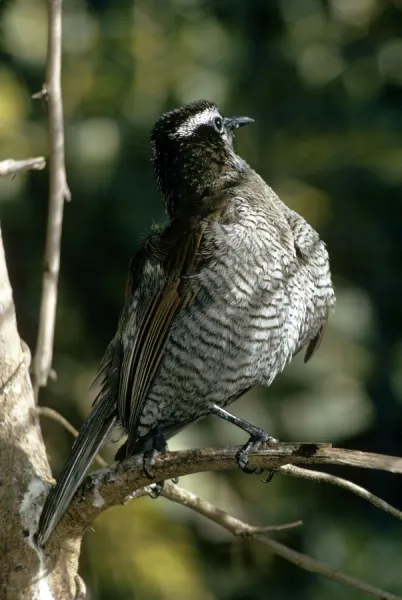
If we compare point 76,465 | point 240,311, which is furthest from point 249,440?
point 76,465

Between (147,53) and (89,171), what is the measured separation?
0.71 m

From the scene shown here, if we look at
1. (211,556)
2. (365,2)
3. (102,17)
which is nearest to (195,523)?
(211,556)

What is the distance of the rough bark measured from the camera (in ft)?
9.67

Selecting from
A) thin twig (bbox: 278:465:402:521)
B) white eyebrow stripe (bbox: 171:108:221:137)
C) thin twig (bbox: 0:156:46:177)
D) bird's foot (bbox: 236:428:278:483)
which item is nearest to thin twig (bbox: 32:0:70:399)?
thin twig (bbox: 0:156:46:177)

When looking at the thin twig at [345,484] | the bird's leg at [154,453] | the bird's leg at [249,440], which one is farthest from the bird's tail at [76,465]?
the thin twig at [345,484]

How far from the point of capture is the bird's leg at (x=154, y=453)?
9.43ft

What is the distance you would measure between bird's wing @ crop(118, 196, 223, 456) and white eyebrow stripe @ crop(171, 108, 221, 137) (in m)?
0.49

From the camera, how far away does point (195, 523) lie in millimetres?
5129

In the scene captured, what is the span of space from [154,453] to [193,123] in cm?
145

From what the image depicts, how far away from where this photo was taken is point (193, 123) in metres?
4.19

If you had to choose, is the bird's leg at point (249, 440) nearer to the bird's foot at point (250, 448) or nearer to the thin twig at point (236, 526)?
the bird's foot at point (250, 448)

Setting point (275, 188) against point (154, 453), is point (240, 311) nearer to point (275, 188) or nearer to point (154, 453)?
point (154, 453)

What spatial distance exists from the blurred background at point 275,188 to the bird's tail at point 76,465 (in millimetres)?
1404

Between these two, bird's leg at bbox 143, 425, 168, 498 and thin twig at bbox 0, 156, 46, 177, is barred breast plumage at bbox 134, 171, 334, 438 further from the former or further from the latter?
thin twig at bbox 0, 156, 46, 177
